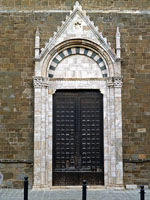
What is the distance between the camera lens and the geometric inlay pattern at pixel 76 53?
11281 mm

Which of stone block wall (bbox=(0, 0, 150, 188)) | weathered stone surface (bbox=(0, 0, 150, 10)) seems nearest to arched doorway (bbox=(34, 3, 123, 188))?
stone block wall (bbox=(0, 0, 150, 188))

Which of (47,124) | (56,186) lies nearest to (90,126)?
(47,124)

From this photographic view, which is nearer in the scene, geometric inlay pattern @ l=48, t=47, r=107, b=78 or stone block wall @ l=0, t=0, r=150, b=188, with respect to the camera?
stone block wall @ l=0, t=0, r=150, b=188

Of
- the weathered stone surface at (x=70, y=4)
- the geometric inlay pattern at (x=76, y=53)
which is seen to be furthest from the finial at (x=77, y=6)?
the geometric inlay pattern at (x=76, y=53)

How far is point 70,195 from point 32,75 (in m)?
4.77

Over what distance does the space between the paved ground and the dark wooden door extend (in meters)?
0.74

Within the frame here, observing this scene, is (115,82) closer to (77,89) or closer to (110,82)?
(110,82)

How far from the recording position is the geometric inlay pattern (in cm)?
1128

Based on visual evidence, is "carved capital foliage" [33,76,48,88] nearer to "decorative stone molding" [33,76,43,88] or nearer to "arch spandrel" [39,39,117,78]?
"decorative stone molding" [33,76,43,88]

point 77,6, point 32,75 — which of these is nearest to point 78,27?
point 77,6

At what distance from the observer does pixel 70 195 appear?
31.6ft

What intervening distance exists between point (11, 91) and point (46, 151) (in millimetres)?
2732

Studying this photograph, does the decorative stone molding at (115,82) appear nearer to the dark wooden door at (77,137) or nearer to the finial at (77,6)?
the dark wooden door at (77,137)

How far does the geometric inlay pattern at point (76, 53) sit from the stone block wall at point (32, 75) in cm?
77
